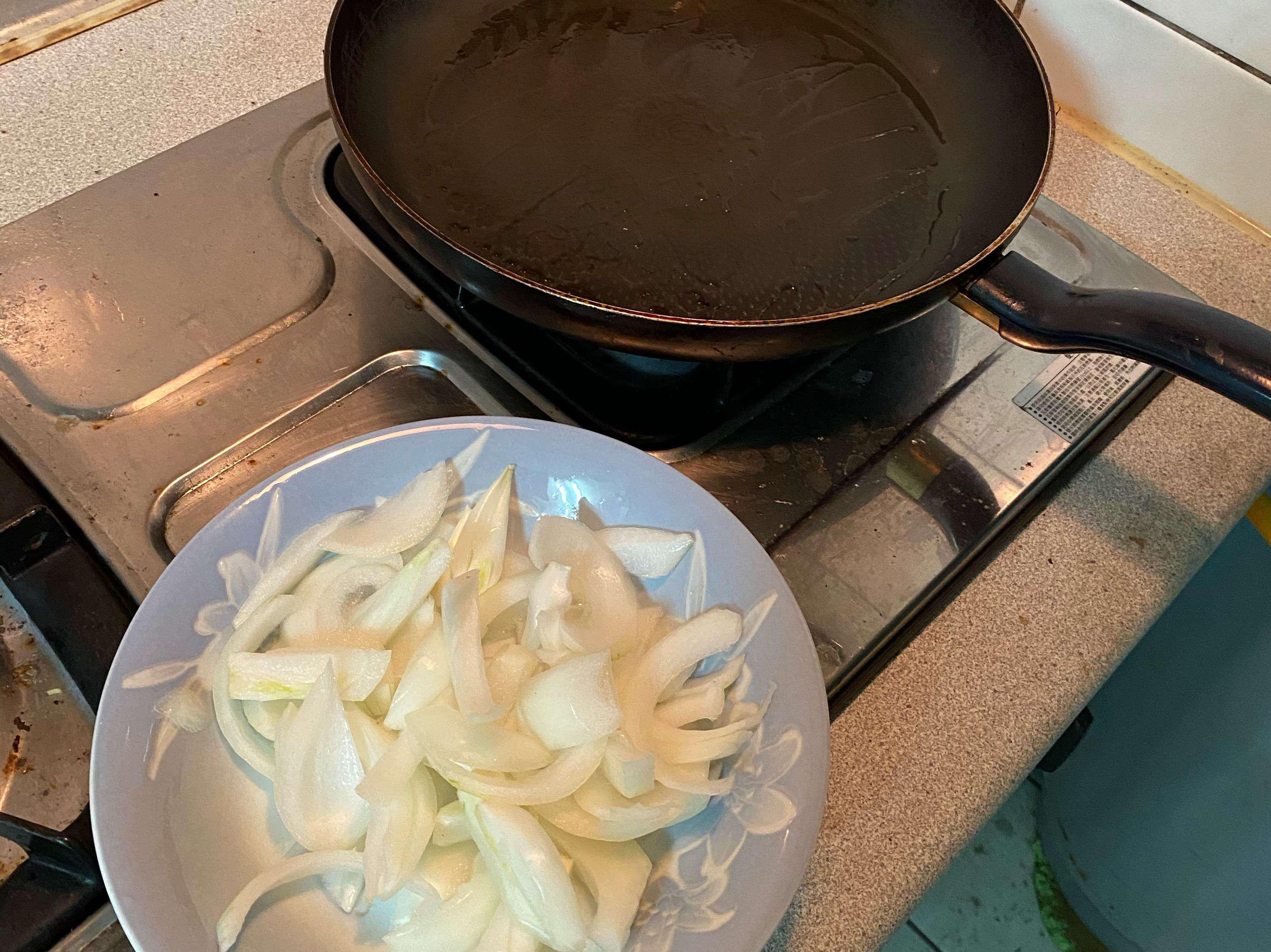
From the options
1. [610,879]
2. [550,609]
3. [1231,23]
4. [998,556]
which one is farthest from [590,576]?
[1231,23]

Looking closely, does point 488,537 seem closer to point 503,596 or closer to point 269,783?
point 503,596

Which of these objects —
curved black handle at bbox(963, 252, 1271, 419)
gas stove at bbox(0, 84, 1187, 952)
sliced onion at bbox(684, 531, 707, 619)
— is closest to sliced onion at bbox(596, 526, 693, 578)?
sliced onion at bbox(684, 531, 707, 619)

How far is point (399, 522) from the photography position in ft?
1.49

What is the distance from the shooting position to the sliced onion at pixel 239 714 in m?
0.41

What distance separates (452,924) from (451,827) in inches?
1.5

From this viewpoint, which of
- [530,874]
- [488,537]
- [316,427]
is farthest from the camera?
[316,427]

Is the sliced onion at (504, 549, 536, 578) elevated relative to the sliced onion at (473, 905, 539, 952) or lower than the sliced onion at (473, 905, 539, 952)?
elevated

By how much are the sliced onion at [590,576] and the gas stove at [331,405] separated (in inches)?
5.1

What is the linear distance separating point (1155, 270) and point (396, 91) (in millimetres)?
572

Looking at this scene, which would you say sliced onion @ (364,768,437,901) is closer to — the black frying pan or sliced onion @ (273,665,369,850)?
sliced onion @ (273,665,369,850)

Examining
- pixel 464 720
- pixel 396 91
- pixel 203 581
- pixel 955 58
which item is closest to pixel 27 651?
pixel 203 581

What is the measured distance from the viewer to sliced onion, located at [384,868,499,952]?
376 mm

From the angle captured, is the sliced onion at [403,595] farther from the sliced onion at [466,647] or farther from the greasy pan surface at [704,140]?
the greasy pan surface at [704,140]

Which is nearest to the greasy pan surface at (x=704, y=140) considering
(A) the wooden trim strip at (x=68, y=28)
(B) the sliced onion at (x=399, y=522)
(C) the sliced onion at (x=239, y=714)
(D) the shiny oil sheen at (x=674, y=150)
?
(D) the shiny oil sheen at (x=674, y=150)
